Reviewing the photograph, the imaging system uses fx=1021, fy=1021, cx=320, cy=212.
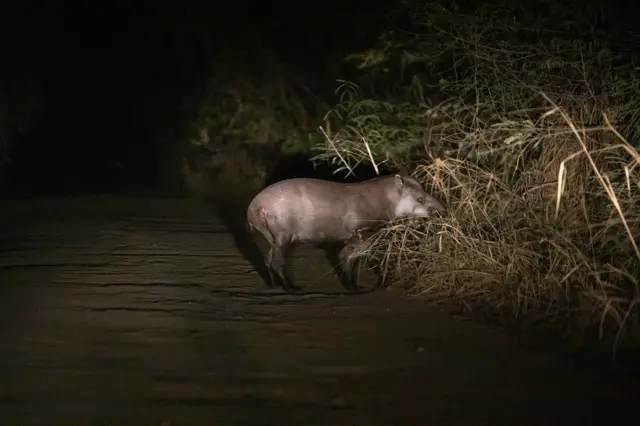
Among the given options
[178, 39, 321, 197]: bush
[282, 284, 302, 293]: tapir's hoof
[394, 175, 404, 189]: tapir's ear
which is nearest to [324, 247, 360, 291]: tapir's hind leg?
[282, 284, 302, 293]: tapir's hoof

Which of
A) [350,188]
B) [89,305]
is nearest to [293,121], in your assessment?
[350,188]

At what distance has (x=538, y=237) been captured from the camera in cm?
1013

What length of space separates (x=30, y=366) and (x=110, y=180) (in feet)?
46.5

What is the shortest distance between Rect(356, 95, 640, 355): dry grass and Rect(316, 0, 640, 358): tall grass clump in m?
0.01

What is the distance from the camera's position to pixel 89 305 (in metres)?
9.76

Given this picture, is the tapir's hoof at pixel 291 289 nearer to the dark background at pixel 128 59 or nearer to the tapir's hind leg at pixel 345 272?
the tapir's hind leg at pixel 345 272

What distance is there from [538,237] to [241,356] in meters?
3.56

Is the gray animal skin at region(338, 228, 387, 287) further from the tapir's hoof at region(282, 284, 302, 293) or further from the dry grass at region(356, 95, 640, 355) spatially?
the tapir's hoof at region(282, 284, 302, 293)

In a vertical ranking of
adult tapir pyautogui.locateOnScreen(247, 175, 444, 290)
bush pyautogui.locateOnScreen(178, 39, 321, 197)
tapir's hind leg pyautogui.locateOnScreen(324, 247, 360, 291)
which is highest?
adult tapir pyautogui.locateOnScreen(247, 175, 444, 290)

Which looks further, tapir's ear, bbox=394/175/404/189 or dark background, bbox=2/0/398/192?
dark background, bbox=2/0/398/192

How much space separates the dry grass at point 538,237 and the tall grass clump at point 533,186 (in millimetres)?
15

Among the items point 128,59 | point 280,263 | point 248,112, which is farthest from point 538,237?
point 128,59

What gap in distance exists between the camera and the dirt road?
6.84 m

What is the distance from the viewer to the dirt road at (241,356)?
684 centimetres
